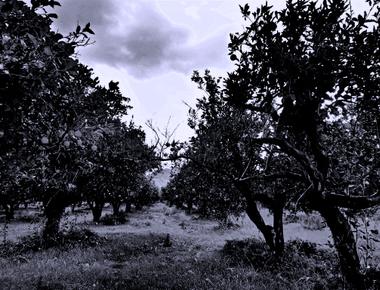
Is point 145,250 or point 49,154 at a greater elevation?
point 49,154

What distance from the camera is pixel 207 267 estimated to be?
45.6ft

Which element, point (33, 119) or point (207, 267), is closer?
point (33, 119)

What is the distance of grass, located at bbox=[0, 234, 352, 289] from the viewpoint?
Answer: 1080 centimetres

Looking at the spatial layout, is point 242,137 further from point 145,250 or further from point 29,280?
point 145,250

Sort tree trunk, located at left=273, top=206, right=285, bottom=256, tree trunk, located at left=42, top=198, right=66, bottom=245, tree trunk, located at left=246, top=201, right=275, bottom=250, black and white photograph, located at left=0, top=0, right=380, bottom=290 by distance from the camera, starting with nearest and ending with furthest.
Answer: black and white photograph, located at left=0, top=0, right=380, bottom=290 < tree trunk, located at left=246, top=201, right=275, bottom=250 < tree trunk, located at left=273, top=206, right=285, bottom=256 < tree trunk, located at left=42, top=198, right=66, bottom=245

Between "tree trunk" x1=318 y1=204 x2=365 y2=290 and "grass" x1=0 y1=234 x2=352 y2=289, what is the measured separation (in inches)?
71.6

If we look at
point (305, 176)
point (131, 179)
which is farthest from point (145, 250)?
point (305, 176)

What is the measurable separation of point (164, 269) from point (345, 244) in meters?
9.11

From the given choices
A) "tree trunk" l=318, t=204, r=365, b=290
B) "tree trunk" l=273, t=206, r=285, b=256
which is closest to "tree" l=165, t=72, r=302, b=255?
"tree trunk" l=273, t=206, r=285, b=256

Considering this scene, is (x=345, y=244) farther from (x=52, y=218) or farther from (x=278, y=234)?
(x=52, y=218)

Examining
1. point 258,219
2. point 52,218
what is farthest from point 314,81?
point 52,218

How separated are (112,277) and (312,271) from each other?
8.99 meters

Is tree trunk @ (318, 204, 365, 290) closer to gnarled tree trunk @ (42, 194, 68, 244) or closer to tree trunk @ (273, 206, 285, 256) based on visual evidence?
tree trunk @ (273, 206, 285, 256)

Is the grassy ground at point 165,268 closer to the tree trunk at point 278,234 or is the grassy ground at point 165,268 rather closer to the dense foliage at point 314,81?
the tree trunk at point 278,234
